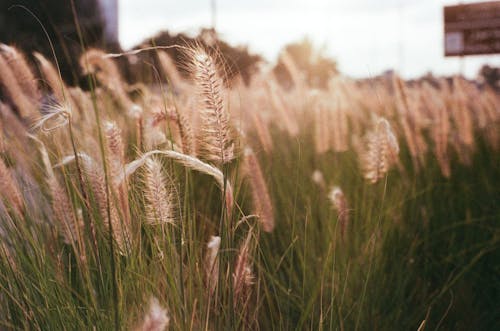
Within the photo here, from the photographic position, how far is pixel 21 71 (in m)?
2.12

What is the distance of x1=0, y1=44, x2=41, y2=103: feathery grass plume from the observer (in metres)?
2.08

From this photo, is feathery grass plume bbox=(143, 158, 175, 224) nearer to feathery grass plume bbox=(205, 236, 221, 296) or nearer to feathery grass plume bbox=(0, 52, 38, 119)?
feathery grass plume bbox=(205, 236, 221, 296)

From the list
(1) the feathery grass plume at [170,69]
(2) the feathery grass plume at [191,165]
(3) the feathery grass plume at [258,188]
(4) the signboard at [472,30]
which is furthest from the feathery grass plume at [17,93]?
(4) the signboard at [472,30]

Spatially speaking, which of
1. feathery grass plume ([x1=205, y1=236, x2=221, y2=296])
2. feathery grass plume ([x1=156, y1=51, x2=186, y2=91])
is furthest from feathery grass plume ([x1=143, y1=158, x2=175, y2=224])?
feathery grass plume ([x1=156, y1=51, x2=186, y2=91])

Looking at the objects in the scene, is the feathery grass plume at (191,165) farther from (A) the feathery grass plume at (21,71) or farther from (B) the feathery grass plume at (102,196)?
(A) the feathery grass plume at (21,71)

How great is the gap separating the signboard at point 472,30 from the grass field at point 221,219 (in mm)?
4316

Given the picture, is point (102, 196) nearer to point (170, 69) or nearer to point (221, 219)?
point (221, 219)

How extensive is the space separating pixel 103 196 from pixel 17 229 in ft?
1.36

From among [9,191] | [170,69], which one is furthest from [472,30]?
[9,191]

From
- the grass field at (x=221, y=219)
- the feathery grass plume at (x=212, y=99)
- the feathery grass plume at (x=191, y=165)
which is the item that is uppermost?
the feathery grass plume at (x=212, y=99)

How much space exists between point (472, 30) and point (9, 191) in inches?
285

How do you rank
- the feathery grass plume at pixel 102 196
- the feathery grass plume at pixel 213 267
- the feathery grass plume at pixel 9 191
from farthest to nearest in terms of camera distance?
the feathery grass plume at pixel 9 191
the feathery grass plume at pixel 102 196
the feathery grass plume at pixel 213 267

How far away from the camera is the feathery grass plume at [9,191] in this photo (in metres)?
1.57

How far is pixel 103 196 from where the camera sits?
1326 millimetres
